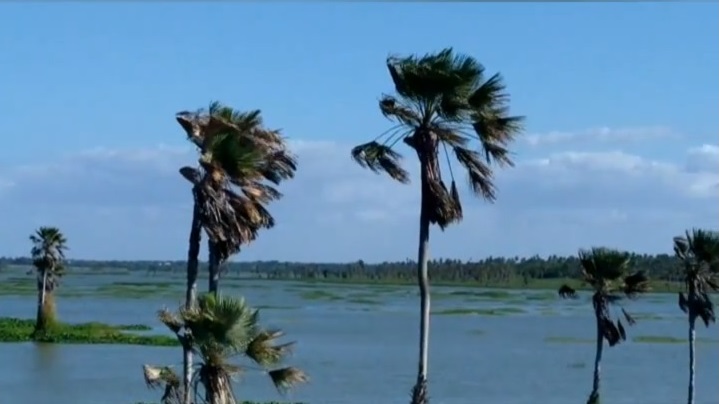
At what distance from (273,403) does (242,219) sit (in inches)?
716

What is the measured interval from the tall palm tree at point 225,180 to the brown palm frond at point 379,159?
1.54 meters

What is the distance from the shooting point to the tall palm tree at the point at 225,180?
2222 centimetres

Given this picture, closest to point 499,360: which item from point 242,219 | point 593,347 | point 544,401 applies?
point 593,347

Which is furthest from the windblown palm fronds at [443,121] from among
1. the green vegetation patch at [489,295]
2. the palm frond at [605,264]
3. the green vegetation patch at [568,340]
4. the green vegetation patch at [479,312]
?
the green vegetation patch at [489,295]

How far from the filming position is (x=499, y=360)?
6341 cm

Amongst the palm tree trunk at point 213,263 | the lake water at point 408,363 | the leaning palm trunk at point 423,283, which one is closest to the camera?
the leaning palm trunk at point 423,283

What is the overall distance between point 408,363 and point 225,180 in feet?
126

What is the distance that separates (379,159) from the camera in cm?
2222

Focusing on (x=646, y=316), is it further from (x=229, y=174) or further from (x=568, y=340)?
A: (x=229, y=174)

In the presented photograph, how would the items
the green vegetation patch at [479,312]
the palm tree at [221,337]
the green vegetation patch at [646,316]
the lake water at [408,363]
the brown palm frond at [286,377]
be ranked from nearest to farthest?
the palm tree at [221,337], the brown palm frond at [286,377], the lake water at [408,363], the green vegetation patch at [646,316], the green vegetation patch at [479,312]

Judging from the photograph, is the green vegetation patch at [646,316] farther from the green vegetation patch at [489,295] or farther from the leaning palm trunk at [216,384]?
the leaning palm trunk at [216,384]

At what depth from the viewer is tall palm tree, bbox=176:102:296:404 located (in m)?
22.2

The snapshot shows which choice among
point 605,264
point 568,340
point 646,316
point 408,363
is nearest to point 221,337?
point 605,264

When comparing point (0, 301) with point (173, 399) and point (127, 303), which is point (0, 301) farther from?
point (173, 399)
